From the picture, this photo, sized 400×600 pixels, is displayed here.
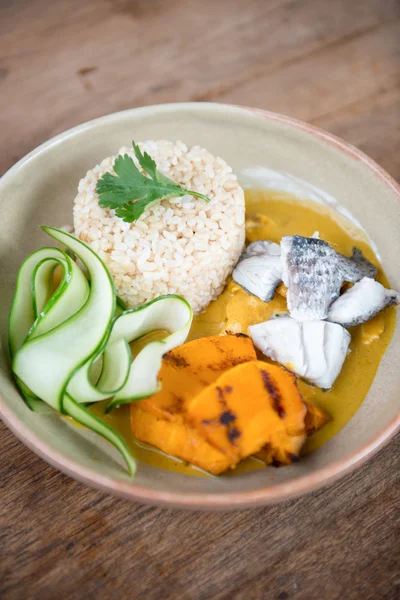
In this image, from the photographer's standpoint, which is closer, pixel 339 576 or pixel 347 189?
pixel 339 576

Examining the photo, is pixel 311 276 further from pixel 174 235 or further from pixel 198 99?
pixel 198 99

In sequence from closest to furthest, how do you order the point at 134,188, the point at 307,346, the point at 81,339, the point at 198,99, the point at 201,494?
the point at 201,494 < the point at 81,339 < the point at 307,346 < the point at 134,188 < the point at 198,99

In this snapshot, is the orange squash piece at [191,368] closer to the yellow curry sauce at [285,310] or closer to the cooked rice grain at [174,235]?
the yellow curry sauce at [285,310]

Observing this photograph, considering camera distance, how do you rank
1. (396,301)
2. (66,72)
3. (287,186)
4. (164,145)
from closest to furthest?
(396,301) → (164,145) → (287,186) → (66,72)

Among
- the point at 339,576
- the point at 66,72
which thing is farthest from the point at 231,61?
the point at 339,576

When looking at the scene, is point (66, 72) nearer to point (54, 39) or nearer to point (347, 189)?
point (54, 39)

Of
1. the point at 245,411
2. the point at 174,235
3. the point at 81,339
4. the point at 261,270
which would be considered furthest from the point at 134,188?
the point at 245,411

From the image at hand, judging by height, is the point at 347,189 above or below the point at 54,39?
below
